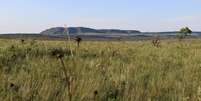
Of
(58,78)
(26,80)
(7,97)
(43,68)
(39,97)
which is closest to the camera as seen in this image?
(7,97)

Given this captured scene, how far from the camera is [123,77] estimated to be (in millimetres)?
6473

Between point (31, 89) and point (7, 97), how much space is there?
1.87 ft

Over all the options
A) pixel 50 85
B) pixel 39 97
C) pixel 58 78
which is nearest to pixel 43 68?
pixel 58 78

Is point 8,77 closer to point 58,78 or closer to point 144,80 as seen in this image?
point 58,78

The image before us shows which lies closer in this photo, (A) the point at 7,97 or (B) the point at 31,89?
(A) the point at 7,97

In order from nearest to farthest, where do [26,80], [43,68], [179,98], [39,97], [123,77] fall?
[39,97], [179,98], [26,80], [123,77], [43,68]

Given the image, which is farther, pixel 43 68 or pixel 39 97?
pixel 43 68

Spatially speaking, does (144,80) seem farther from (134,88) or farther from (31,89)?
(31,89)

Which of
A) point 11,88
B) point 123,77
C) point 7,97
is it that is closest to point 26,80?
point 11,88

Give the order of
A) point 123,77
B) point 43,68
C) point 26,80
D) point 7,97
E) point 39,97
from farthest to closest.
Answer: point 43,68
point 123,77
point 26,80
point 39,97
point 7,97

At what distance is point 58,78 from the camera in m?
6.04

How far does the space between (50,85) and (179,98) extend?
1.65 metres

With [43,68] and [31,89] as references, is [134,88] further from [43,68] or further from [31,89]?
[43,68]

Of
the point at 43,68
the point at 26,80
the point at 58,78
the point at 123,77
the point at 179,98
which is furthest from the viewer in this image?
the point at 43,68
